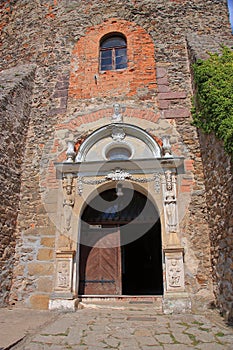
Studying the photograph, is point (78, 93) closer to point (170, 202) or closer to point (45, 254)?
point (170, 202)

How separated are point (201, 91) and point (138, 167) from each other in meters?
1.99

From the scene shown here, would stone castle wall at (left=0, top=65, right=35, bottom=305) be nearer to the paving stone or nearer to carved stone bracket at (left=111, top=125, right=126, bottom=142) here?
carved stone bracket at (left=111, top=125, right=126, bottom=142)

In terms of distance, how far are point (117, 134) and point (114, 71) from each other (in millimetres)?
1893

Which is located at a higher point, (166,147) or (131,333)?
(166,147)

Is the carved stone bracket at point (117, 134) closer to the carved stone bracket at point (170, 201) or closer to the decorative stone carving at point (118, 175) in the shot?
the decorative stone carving at point (118, 175)

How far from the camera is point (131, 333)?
12.3ft

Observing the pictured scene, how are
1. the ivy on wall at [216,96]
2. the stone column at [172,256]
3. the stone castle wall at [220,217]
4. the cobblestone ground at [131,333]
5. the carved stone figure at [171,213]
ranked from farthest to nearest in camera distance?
the carved stone figure at [171,213] → the stone column at [172,256] → the ivy on wall at [216,96] → the stone castle wall at [220,217] → the cobblestone ground at [131,333]

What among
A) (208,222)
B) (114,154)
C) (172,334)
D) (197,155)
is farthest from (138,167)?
(172,334)

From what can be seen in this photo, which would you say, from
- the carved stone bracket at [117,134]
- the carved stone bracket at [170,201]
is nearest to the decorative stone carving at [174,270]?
the carved stone bracket at [170,201]

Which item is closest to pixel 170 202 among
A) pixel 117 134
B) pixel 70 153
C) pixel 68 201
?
pixel 117 134

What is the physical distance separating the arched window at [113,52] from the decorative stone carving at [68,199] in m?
3.33

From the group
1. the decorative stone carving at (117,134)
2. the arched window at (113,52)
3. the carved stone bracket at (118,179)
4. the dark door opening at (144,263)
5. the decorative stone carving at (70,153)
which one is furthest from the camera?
the dark door opening at (144,263)

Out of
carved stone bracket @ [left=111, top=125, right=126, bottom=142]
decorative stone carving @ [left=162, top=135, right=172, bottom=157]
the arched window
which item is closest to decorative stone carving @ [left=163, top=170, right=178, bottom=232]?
decorative stone carving @ [left=162, top=135, right=172, bottom=157]

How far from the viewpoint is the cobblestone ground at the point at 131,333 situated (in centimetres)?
328
